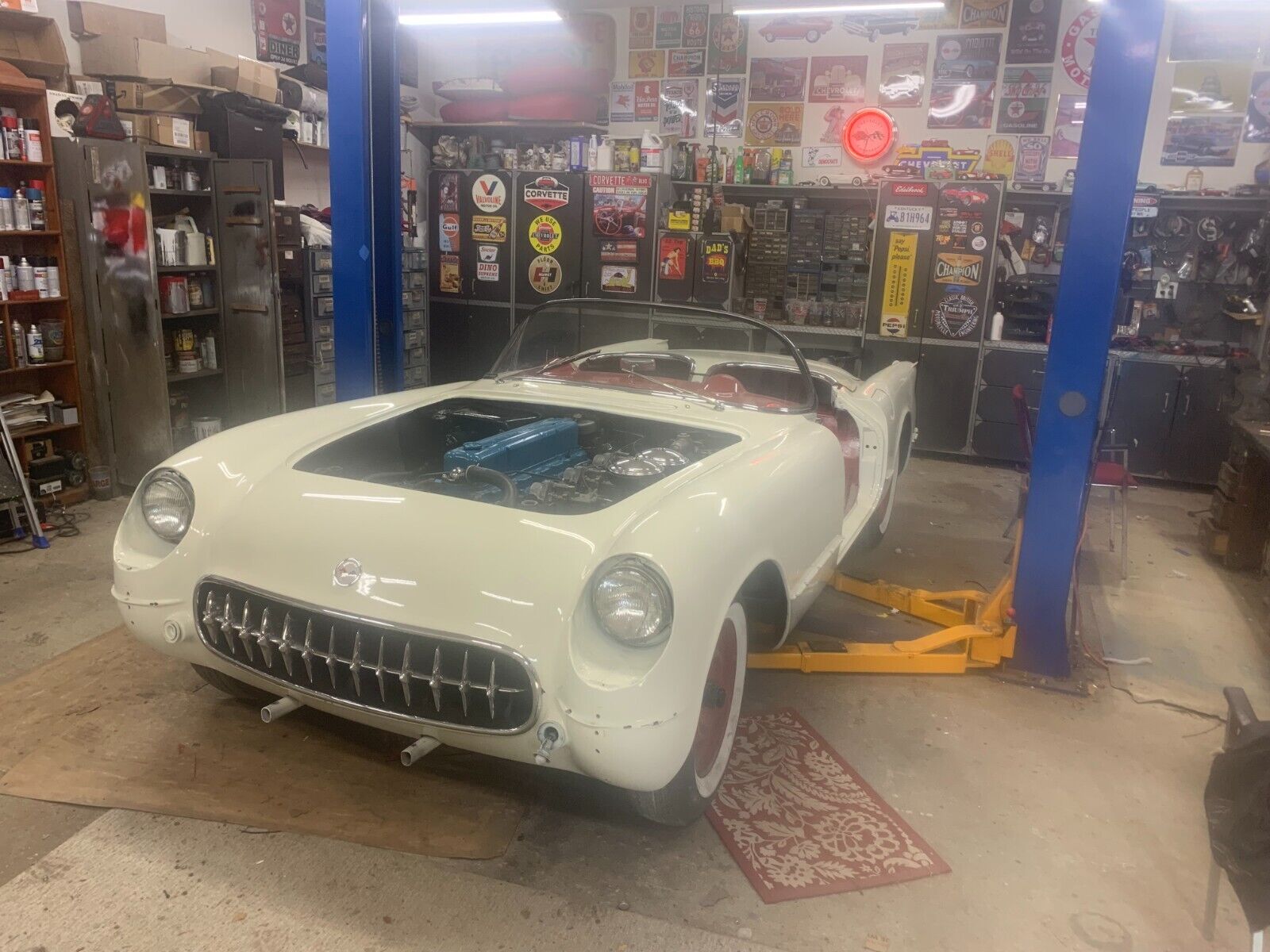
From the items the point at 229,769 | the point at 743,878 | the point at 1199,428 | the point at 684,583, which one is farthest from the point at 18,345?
the point at 1199,428

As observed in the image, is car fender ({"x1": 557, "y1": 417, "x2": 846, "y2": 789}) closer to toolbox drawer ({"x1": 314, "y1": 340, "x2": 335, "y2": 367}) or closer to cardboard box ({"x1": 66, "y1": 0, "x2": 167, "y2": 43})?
toolbox drawer ({"x1": 314, "y1": 340, "x2": 335, "y2": 367})

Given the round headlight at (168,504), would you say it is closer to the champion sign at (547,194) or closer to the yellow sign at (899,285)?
the champion sign at (547,194)

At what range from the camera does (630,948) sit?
1.86 metres

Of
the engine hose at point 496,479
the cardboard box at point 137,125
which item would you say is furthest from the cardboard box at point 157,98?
the engine hose at point 496,479

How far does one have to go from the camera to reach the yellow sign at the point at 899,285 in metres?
6.76

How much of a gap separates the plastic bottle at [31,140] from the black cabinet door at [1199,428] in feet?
23.8

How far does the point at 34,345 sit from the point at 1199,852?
538cm

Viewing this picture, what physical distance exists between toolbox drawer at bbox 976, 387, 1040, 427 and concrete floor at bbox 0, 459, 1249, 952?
3.86m

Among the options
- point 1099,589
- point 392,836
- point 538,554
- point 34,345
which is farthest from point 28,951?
point 1099,589

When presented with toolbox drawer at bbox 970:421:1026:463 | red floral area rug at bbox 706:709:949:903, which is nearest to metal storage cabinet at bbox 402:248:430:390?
toolbox drawer at bbox 970:421:1026:463

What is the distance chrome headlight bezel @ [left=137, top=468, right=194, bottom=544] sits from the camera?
2236mm

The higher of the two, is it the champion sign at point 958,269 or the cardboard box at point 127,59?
the cardboard box at point 127,59

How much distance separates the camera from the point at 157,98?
5160 millimetres

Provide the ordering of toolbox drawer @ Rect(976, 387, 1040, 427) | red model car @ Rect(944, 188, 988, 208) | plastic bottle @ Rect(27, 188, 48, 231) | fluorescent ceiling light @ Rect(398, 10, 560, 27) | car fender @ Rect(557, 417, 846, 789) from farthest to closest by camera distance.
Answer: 1. toolbox drawer @ Rect(976, 387, 1040, 427)
2. red model car @ Rect(944, 188, 988, 208)
3. fluorescent ceiling light @ Rect(398, 10, 560, 27)
4. plastic bottle @ Rect(27, 188, 48, 231)
5. car fender @ Rect(557, 417, 846, 789)
